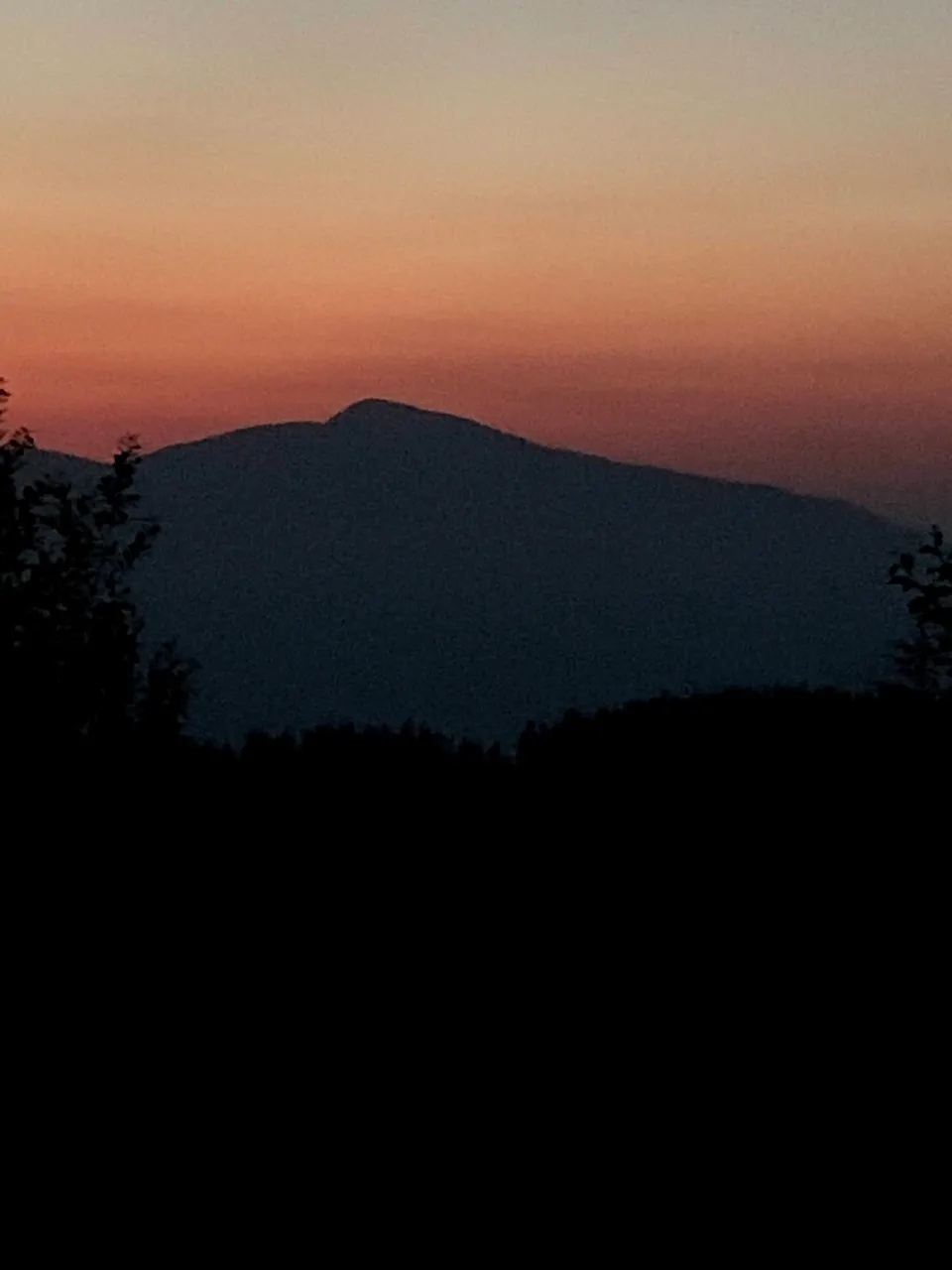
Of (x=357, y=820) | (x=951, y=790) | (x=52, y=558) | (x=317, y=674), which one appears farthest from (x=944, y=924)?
(x=317, y=674)

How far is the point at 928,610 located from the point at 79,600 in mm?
7141

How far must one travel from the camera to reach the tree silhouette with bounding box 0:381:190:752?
47.2 ft

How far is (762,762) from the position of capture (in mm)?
8133

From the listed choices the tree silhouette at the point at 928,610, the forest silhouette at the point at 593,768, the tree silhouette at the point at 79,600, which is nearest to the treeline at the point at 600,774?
the forest silhouette at the point at 593,768

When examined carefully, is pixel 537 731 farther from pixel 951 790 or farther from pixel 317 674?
pixel 317 674

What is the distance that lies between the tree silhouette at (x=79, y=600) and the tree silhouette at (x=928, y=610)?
19.5 feet

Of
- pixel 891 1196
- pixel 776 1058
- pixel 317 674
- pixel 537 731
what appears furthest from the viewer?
pixel 317 674

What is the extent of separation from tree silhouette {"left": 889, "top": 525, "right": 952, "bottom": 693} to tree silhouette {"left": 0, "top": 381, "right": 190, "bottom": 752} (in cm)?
593

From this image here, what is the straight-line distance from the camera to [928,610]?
49.2ft

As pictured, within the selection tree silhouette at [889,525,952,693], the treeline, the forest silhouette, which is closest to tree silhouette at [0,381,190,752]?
the forest silhouette

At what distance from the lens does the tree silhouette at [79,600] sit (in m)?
14.4

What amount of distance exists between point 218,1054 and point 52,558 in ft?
32.9

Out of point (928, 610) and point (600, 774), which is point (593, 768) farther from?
point (928, 610)

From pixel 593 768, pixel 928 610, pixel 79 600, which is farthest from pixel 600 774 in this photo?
pixel 79 600
